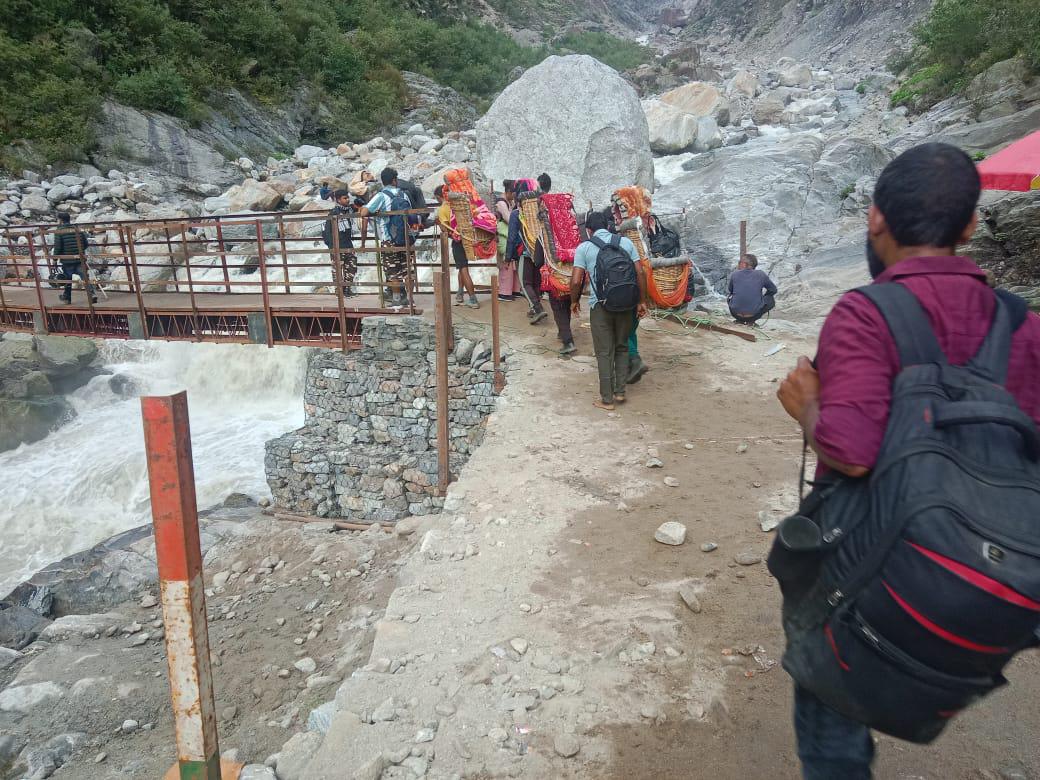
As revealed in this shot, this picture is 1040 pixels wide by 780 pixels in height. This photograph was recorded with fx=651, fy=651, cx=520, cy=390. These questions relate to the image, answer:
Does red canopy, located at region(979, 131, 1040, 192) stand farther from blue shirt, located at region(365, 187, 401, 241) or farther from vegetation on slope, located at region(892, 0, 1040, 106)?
vegetation on slope, located at region(892, 0, 1040, 106)

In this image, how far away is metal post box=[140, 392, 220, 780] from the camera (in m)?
1.86

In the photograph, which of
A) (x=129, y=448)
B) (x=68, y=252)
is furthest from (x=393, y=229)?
(x=129, y=448)

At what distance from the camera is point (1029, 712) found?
7.54 feet

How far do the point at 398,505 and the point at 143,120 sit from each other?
1703 cm

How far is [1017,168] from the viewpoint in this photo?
5.45 m

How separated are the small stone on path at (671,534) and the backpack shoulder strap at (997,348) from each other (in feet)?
8.33

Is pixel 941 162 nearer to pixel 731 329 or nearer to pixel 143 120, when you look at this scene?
pixel 731 329

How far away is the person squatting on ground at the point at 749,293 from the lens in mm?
8133

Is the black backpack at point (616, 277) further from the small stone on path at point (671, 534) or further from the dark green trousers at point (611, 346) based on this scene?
the small stone on path at point (671, 534)

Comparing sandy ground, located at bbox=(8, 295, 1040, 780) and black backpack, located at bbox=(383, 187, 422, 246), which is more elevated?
black backpack, located at bbox=(383, 187, 422, 246)

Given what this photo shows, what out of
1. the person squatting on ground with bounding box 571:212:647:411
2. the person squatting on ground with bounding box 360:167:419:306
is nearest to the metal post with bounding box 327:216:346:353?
the person squatting on ground with bounding box 360:167:419:306

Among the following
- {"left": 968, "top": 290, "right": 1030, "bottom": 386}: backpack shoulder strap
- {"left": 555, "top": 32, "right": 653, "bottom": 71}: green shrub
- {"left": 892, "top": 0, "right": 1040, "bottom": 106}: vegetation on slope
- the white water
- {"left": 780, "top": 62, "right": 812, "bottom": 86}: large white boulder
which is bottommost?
the white water

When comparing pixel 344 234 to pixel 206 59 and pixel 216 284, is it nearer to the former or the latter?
pixel 216 284

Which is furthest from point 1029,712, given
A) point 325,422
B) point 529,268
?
point 325,422
